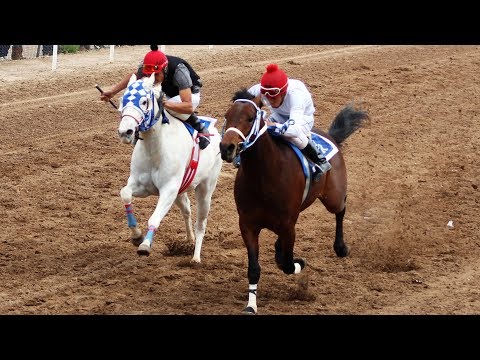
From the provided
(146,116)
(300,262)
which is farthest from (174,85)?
(300,262)

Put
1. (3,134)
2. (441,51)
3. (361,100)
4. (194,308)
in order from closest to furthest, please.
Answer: (194,308), (3,134), (361,100), (441,51)

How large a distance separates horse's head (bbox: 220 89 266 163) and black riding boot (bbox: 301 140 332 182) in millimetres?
1016

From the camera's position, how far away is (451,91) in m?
19.0

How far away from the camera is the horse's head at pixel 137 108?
9500mm

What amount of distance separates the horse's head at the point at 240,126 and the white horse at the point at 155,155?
1.27 metres

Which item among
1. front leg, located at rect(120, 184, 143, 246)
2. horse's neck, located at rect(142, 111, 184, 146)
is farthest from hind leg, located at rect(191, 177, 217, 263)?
front leg, located at rect(120, 184, 143, 246)

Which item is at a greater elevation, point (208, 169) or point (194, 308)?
point (208, 169)

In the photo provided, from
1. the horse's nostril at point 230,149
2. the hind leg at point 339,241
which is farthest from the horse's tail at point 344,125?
the horse's nostril at point 230,149

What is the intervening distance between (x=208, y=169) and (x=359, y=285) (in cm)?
225

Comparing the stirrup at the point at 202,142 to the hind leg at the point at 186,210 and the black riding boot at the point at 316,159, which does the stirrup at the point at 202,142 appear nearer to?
the hind leg at the point at 186,210

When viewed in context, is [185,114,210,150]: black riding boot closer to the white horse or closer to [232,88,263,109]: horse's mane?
the white horse

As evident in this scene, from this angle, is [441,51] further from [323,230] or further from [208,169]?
[208,169]

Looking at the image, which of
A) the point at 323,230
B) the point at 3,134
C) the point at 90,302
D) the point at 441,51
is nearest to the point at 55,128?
the point at 3,134

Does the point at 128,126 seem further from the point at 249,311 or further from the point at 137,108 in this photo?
the point at 249,311
